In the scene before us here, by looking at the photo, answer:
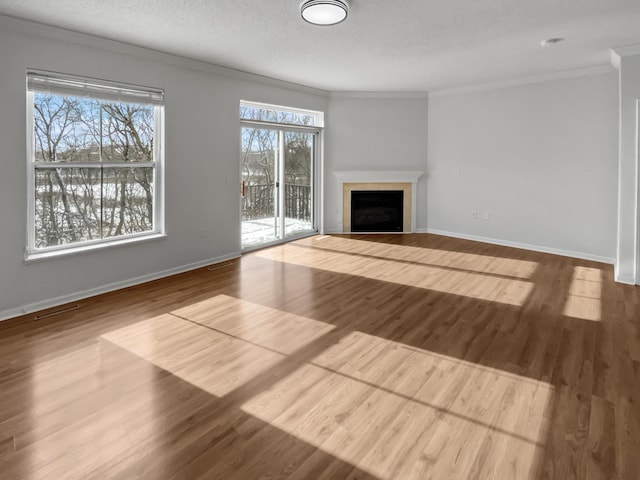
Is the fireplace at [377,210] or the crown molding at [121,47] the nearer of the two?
the crown molding at [121,47]

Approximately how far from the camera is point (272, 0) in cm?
327

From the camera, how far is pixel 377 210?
25.9ft

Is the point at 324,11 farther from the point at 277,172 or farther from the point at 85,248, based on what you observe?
the point at 277,172

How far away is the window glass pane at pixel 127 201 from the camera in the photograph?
14.6 feet

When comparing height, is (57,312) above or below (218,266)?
below

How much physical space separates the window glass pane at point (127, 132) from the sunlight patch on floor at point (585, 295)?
14.9 feet

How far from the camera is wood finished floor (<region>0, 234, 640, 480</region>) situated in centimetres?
187

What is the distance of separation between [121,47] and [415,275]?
3.98 m

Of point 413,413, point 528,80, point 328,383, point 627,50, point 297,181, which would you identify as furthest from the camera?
point 297,181

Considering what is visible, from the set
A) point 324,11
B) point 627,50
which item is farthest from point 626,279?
point 324,11

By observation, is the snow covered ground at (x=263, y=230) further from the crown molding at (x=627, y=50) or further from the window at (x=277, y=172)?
the crown molding at (x=627, y=50)

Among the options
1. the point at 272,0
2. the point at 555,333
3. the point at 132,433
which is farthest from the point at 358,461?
the point at 272,0

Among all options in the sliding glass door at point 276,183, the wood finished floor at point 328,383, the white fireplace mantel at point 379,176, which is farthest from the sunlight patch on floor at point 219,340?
the white fireplace mantel at point 379,176

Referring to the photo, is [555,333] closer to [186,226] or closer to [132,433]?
[132,433]
